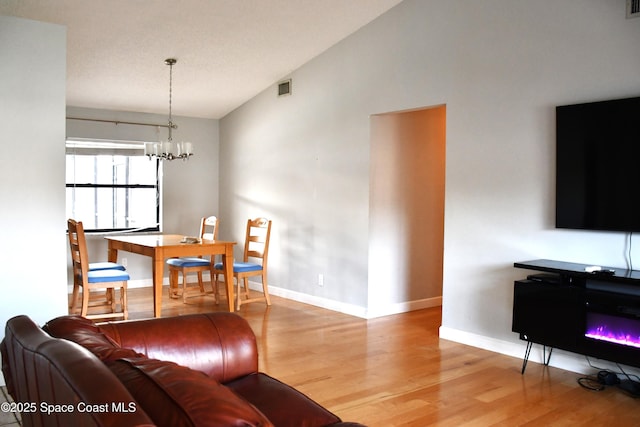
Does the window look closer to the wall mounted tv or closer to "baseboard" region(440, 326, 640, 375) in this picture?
"baseboard" region(440, 326, 640, 375)

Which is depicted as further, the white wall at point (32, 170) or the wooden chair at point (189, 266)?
the wooden chair at point (189, 266)

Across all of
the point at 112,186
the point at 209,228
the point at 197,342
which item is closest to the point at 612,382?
the point at 197,342

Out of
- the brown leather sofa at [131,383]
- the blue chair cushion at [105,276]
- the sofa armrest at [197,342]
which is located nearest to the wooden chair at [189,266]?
the blue chair cushion at [105,276]

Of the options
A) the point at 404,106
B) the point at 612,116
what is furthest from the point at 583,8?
the point at 404,106

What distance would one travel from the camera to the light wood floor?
3.09 meters

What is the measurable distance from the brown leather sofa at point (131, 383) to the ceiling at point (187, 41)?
280cm

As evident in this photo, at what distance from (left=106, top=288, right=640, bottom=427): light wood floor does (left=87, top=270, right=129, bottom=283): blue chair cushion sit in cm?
133

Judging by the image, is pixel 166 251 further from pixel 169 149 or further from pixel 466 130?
pixel 466 130

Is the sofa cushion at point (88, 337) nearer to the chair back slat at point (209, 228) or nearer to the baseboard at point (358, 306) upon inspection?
the baseboard at point (358, 306)

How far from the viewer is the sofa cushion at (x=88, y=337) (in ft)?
4.98

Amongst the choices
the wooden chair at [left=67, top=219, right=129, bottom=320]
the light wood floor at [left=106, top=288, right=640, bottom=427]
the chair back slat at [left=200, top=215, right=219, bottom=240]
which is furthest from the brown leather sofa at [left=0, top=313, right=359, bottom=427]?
the chair back slat at [left=200, top=215, right=219, bottom=240]

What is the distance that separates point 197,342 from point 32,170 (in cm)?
226

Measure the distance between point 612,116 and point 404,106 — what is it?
6.41ft

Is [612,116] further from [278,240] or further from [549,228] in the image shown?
[278,240]
